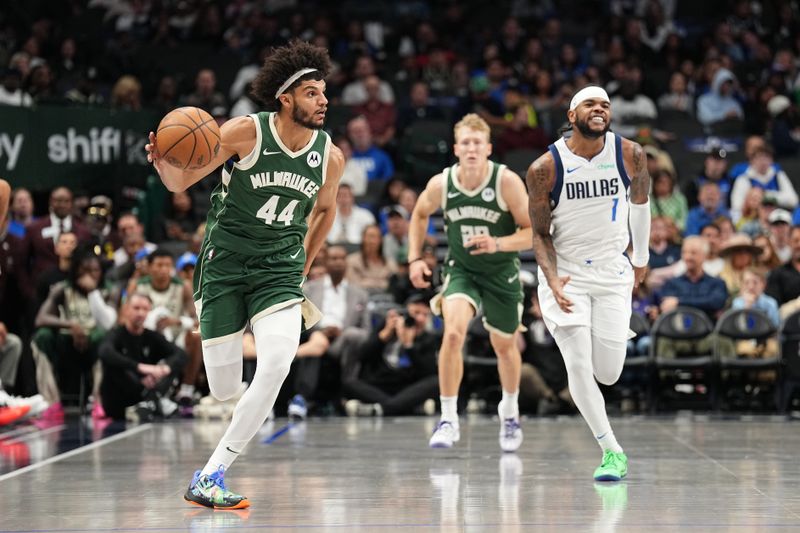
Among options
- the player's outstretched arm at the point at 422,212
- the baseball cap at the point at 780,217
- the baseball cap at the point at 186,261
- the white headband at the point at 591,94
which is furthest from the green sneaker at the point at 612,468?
the baseball cap at the point at 780,217

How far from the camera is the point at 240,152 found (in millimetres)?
6055

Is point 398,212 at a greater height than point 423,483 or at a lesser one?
greater

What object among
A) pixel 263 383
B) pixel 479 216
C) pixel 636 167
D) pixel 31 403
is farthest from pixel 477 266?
pixel 31 403

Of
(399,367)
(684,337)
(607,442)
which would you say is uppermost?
(684,337)

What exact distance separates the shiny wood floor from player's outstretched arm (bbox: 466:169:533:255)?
4.59 ft

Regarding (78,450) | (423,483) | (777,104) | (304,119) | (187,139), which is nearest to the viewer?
(187,139)

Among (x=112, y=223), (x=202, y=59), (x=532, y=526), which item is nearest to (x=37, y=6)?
(x=202, y=59)

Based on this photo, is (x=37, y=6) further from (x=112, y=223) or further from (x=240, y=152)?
(x=240, y=152)

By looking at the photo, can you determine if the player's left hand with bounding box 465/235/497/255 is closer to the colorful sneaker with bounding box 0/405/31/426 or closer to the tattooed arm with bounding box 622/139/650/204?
the tattooed arm with bounding box 622/139/650/204

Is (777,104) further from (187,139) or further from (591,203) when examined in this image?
(187,139)

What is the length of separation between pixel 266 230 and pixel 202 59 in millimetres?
12619

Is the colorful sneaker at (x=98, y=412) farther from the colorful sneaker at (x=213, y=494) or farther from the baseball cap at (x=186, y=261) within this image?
the colorful sneaker at (x=213, y=494)

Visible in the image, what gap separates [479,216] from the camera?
28.7ft

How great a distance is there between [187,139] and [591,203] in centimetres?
255
